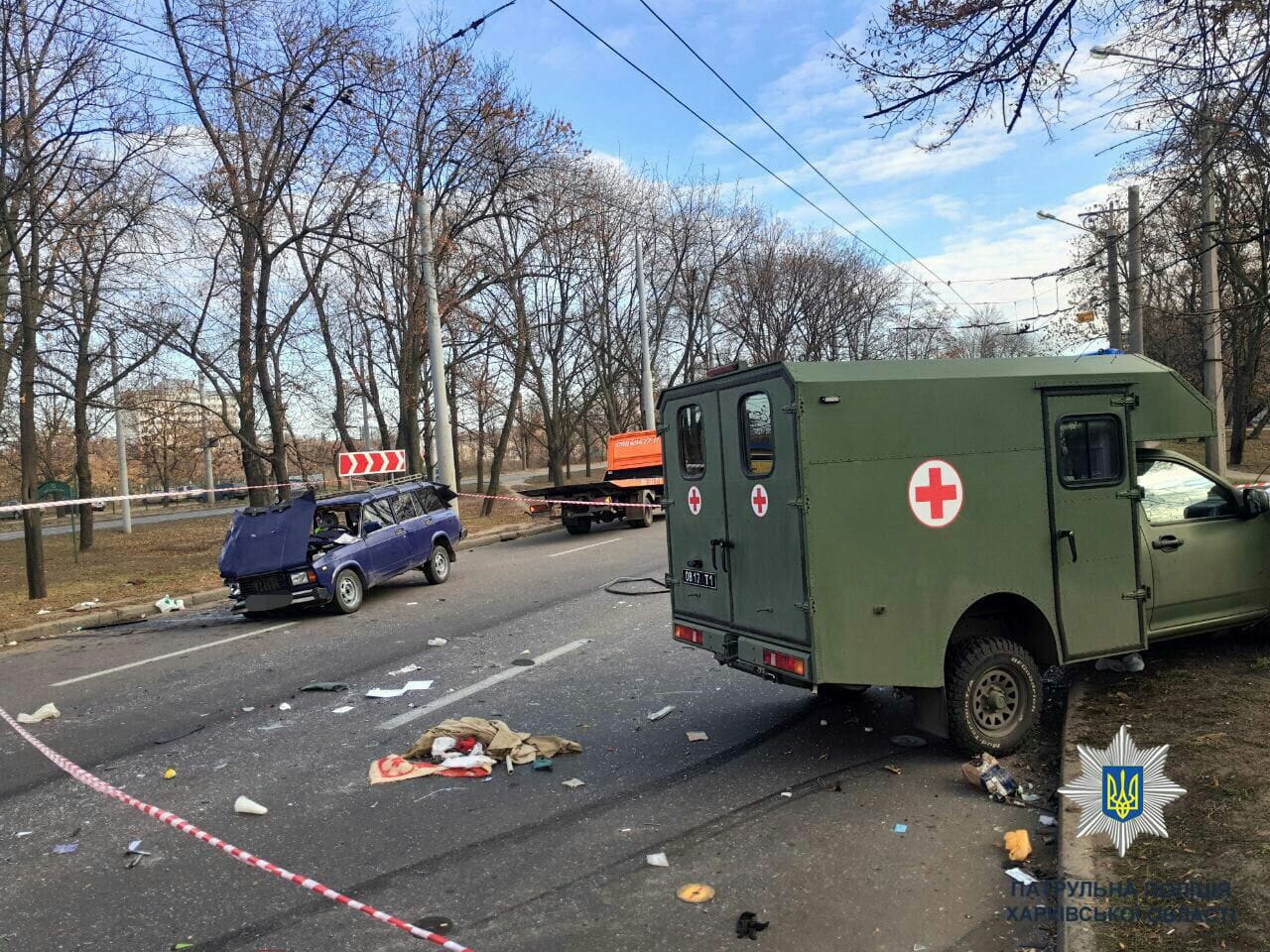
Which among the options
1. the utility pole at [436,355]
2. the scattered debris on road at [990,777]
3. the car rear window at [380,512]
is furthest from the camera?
the utility pole at [436,355]

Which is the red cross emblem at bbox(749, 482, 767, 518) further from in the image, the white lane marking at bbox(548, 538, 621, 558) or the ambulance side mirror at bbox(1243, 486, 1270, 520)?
the white lane marking at bbox(548, 538, 621, 558)

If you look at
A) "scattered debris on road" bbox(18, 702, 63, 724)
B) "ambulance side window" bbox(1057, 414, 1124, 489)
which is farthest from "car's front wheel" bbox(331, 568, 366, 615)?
"ambulance side window" bbox(1057, 414, 1124, 489)

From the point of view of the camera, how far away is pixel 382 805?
5020mm

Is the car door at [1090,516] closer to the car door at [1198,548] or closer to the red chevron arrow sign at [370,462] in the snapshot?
the car door at [1198,548]

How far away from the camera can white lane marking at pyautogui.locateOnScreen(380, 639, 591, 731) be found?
6691 mm

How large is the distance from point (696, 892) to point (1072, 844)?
1.74 metres

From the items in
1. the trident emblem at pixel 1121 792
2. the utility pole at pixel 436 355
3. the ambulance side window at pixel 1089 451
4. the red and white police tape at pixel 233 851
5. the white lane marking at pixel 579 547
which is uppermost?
the utility pole at pixel 436 355

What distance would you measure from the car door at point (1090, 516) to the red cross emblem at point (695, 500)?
7.23 ft

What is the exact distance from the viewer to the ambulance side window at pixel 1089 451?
525 cm

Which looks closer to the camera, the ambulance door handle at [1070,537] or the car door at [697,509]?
the ambulance door handle at [1070,537]

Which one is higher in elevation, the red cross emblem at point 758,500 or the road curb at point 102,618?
the red cross emblem at point 758,500

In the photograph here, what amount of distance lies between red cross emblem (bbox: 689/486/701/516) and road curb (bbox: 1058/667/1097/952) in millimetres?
2665

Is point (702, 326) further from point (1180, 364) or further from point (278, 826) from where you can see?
point (278, 826)

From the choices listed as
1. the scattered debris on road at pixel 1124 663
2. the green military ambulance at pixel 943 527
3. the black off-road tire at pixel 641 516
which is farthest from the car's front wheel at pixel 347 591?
the scattered debris on road at pixel 1124 663
